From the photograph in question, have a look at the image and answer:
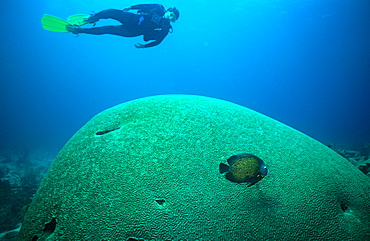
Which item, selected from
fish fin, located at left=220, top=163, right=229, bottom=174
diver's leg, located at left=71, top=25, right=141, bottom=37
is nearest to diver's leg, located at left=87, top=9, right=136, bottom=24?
diver's leg, located at left=71, top=25, right=141, bottom=37

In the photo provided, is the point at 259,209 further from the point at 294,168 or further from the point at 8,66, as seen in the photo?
the point at 8,66

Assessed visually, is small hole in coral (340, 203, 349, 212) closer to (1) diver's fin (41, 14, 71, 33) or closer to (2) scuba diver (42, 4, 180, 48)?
(2) scuba diver (42, 4, 180, 48)

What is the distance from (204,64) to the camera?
82.9m

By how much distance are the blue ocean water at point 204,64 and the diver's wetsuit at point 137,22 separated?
20.8 metres

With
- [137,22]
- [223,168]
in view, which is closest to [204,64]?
[137,22]

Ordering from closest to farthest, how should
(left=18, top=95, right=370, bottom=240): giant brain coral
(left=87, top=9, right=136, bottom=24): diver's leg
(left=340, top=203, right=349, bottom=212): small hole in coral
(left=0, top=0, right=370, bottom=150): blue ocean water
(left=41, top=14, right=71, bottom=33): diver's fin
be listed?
(left=18, top=95, right=370, bottom=240): giant brain coral → (left=340, top=203, right=349, bottom=212): small hole in coral → (left=41, top=14, right=71, bottom=33): diver's fin → (left=87, top=9, right=136, bottom=24): diver's leg → (left=0, top=0, right=370, bottom=150): blue ocean water

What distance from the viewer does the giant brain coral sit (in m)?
1.23

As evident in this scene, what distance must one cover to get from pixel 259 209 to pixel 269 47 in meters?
67.3

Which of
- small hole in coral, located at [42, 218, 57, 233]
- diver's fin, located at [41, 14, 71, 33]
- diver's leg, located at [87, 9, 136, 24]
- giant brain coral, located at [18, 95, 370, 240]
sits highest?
diver's leg, located at [87, 9, 136, 24]

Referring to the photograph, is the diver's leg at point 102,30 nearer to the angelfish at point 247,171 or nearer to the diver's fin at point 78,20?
the diver's fin at point 78,20

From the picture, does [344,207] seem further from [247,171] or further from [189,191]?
[189,191]

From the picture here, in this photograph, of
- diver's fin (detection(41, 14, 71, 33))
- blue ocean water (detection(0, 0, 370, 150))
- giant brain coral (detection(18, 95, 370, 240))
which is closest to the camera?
giant brain coral (detection(18, 95, 370, 240))

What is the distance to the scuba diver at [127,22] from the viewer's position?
480 cm

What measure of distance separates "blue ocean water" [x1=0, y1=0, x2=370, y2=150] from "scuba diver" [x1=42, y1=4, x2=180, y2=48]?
2076 cm
